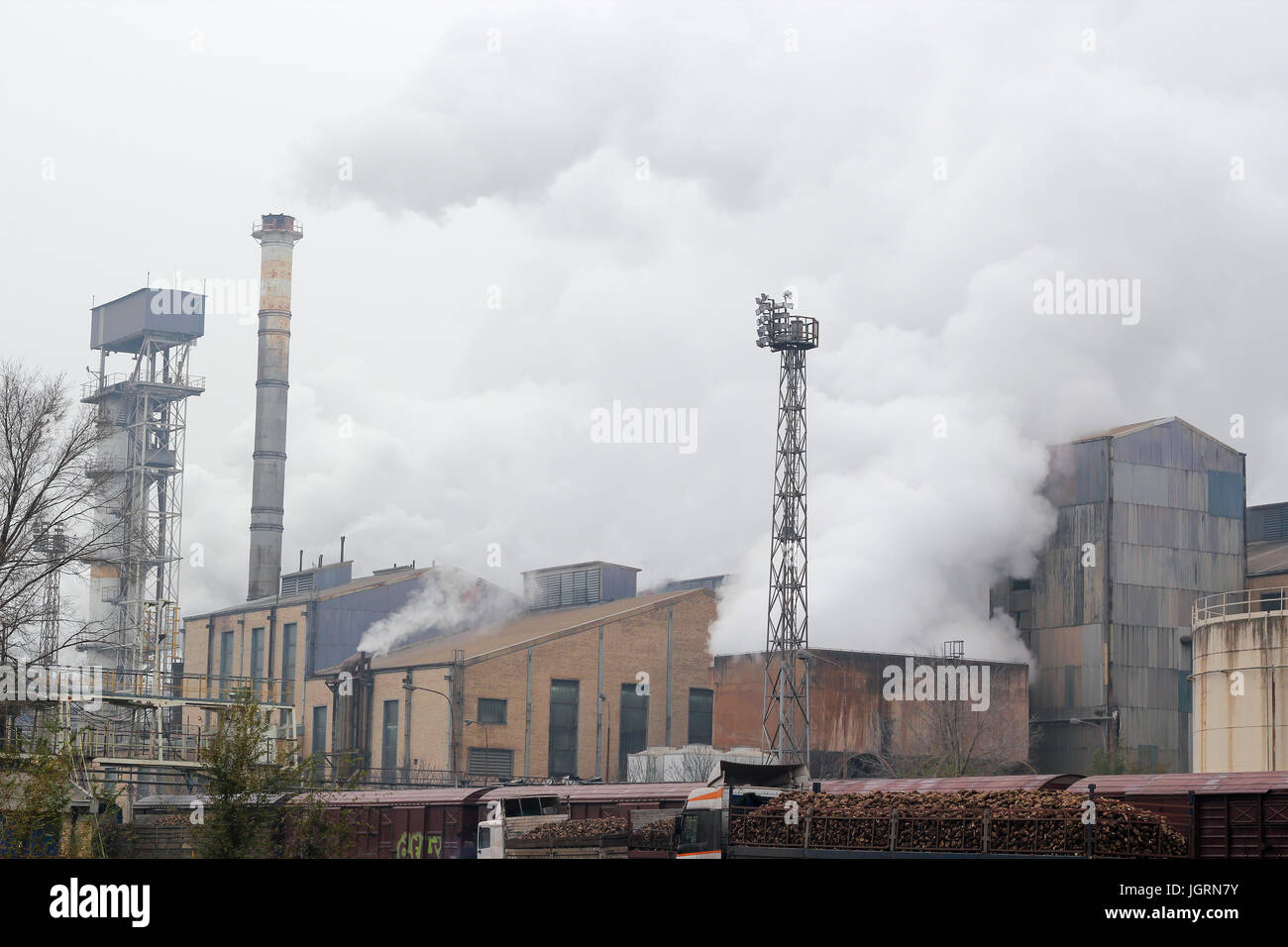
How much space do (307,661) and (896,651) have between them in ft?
97.6

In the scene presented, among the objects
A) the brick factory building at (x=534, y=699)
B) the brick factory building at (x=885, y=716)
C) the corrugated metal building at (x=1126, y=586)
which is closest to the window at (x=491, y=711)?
the brick factory building at (x=534, y=699)

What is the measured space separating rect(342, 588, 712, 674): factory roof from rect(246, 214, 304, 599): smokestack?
10.1 meters

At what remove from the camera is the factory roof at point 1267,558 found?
6575 centimetres

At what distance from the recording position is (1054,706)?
62.0 meters

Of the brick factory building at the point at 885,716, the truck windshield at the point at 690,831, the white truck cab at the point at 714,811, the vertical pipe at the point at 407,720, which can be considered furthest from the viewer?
the vertical pipe at the point at 407,720

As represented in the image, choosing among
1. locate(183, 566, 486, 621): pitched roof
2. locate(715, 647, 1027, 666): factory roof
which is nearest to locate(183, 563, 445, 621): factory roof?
locate(183, 566, 486, 621): pitched roof

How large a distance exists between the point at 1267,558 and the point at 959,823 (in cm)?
5358

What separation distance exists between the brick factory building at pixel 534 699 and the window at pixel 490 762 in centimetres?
5

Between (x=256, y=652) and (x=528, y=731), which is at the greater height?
(x=256, y=652)

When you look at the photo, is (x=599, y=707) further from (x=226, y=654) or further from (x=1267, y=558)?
(x=1267, y=558)

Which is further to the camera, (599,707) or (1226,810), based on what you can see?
(599,707)

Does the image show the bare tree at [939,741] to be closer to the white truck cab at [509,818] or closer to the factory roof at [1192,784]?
the white truck cab at [509,818]

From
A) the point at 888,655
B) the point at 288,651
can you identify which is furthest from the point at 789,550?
the point at 288,651

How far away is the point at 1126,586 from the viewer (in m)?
61.9
